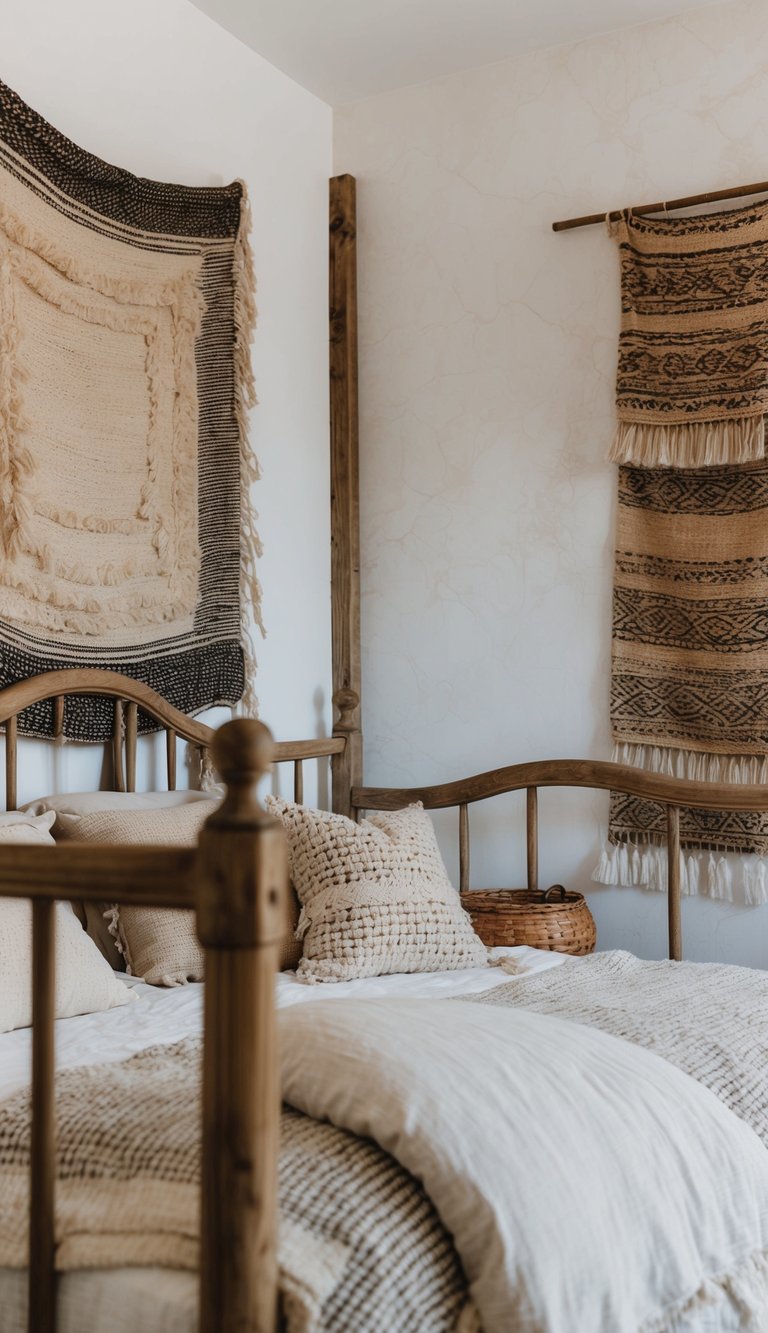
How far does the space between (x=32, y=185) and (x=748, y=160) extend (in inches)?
56.9

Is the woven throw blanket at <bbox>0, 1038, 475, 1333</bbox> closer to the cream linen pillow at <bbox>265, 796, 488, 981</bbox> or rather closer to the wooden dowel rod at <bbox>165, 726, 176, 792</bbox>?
the cream linen pillow at <bbox>265, 796, 488, 981</bbox>

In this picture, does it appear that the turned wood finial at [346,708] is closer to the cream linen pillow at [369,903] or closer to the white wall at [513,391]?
the white wall at [513,391]

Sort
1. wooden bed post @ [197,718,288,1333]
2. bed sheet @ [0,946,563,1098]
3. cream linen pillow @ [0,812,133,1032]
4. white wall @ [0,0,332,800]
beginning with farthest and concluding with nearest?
white wall @ [0,0,332,800] → cream linen pillow @ [0,812,133,1032] → bed sheet @ [0,946,563,1098] → wooden bed post @ [197,718,288,1333]

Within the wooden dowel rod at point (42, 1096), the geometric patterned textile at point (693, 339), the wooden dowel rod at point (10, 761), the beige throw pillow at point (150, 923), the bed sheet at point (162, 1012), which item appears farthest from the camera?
the geometric patterned textile at point (693, 339)

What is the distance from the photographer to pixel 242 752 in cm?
76

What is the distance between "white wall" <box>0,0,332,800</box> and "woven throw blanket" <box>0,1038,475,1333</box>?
1197 mm

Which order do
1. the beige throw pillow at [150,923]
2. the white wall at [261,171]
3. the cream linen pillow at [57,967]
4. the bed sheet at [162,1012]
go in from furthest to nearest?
1. the white wall at [261,171]
2. the beige throw pillow at [150,923]
3. the cream linen pillow at [57,967]
4. the bed sheet at [162,1012]

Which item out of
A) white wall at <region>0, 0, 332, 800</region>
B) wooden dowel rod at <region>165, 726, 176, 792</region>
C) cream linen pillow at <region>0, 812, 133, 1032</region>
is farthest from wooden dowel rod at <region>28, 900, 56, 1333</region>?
wooden dowel rod at <region>165, 726, 176, 792</region>

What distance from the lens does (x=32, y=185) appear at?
83.0 inches

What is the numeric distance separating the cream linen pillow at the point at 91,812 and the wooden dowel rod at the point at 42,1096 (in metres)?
1.08

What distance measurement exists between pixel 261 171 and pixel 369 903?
1.73 m

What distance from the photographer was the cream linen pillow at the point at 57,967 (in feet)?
5.33

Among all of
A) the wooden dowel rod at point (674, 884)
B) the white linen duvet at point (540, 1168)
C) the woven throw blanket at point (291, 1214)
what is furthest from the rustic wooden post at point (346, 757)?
the woven throw blanket at point (291, 1214)

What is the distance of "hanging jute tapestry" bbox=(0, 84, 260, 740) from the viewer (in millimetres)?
2090
